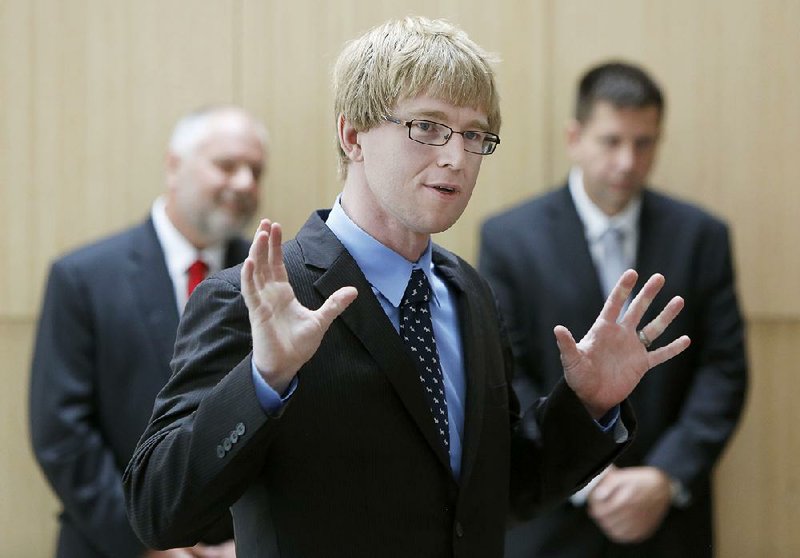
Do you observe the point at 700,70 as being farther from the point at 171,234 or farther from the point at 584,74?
the point at 171,234

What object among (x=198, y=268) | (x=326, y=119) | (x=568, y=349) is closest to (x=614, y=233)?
(x=326, y=119)

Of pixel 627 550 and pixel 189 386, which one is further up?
pixel 189 386

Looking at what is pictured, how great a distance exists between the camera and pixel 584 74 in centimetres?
360

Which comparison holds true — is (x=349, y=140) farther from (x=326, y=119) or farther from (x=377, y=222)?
(x=326, y=119)

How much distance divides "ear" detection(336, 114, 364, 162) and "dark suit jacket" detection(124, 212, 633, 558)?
0.14m

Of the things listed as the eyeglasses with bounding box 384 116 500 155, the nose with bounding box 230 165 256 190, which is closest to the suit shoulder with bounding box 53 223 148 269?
the nose with bounding box 230 165 256 190

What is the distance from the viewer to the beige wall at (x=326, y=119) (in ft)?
12.5

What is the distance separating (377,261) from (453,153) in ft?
0.69

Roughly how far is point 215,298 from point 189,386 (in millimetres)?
132

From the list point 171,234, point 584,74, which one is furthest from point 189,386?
point 584,74

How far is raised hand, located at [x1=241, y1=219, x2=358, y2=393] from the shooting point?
1.58 metres

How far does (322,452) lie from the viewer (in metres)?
1.75

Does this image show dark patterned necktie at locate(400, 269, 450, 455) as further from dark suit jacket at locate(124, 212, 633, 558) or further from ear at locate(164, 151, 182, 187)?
ear at locate(164, 151, 182, 187)

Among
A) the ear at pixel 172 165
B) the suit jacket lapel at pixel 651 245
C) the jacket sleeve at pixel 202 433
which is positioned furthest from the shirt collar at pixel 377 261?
the ear at pixel 172 165
